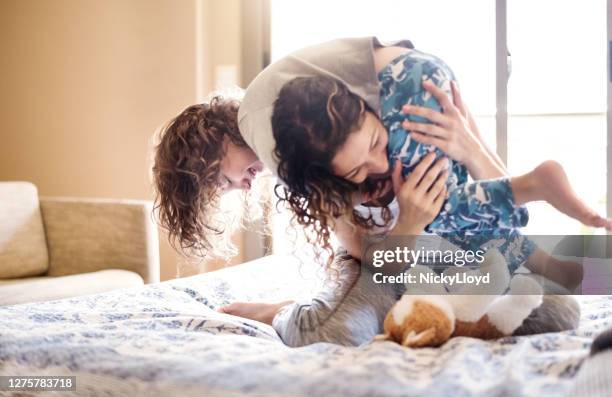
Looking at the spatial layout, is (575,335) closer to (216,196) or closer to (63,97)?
(216,196)

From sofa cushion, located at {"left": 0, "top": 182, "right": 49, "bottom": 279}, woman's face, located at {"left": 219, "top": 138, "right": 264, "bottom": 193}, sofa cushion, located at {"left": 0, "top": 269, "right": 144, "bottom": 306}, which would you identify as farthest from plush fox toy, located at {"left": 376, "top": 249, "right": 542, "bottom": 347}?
sofa cushion, located at {"left": 0, "top": 182, "right": 49, "bottom": 279}

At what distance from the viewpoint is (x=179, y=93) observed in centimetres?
275

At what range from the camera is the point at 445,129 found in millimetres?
1061

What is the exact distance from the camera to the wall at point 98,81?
2762 mm

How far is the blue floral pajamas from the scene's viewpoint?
1.01 m

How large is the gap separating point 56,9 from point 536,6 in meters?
2.11

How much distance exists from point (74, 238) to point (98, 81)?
2.71 feet

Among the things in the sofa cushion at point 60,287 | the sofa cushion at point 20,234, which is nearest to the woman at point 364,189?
the sofa cushion at point 60,287

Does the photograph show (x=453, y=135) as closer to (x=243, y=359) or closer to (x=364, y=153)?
(x=364, y=153)

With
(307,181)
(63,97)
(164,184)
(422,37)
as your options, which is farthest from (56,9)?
(307,181)

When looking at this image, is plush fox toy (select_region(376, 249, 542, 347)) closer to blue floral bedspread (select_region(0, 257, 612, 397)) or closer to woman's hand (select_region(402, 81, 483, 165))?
blue floral bedspread (select_region(0, 257, 612, 397))

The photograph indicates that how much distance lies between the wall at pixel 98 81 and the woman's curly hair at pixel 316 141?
5.67 ft
